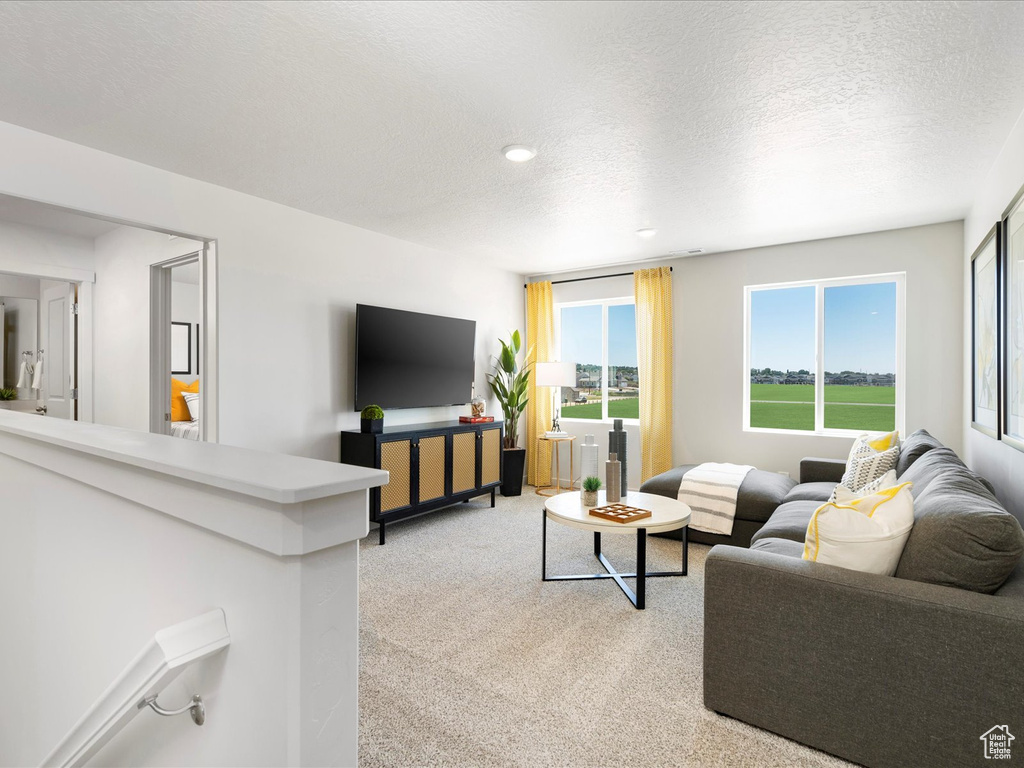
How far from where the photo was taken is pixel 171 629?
2.99 feet

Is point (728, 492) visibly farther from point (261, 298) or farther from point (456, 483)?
point (261, 298)

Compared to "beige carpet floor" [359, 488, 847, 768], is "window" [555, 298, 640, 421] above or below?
above

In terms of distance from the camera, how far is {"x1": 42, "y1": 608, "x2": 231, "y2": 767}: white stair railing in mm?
881

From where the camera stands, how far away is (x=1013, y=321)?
7.97 ft

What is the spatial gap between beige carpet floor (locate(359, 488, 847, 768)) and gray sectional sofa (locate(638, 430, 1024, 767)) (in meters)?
0.16

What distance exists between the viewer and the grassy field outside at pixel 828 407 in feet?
15.0

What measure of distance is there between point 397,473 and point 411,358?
3.39 ft

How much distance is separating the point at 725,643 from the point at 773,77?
214 centimetres

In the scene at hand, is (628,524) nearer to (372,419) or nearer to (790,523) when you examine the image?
(790,523)

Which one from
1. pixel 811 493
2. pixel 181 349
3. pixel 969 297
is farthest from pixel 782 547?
pixel 181 349

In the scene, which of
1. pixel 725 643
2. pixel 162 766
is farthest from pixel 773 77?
pixel 162 766

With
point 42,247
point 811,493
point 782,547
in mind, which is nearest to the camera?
point 782,547

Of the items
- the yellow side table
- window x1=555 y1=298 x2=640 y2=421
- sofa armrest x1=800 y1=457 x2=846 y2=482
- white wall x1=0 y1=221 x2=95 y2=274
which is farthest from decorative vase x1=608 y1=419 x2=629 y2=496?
white wall x1=0 y1=221 x2=95 y2=274

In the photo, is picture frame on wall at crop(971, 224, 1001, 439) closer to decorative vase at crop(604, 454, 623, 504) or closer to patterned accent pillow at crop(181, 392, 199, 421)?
decorative vase at crop(604, 454, 623, 504)
